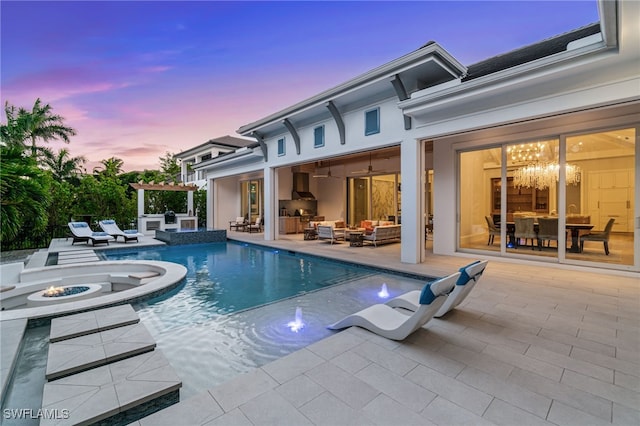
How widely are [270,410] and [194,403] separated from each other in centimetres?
61

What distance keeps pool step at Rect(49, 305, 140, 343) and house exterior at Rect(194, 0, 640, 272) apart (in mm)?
6323

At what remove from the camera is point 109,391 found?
7.96 feet

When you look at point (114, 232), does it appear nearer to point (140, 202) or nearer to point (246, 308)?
point (140, 202)

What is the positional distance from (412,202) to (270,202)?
7.15 m

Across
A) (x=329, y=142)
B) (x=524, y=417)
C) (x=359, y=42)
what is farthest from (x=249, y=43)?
(x=524, y=417)

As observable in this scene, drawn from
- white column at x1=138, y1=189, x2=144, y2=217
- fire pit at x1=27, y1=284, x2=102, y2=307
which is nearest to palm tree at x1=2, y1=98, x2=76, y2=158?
white column at x1=138, y1=189, x2=144, y2=217

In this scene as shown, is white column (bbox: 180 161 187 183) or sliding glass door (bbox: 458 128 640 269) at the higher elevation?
white column (bbox: 180 161 187 183)

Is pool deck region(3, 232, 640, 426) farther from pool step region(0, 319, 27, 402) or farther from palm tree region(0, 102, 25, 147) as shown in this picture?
palm tree region(0, 102, 25, 147)

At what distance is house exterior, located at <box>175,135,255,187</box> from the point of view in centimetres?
2465

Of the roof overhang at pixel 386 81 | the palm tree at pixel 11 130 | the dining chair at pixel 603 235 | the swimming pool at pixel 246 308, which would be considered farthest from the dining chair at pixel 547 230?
the palm tree at pixel 11 130

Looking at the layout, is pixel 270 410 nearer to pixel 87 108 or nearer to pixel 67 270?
pixel 67 270

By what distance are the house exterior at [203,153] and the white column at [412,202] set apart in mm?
18588

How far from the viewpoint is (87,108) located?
44.7 ft

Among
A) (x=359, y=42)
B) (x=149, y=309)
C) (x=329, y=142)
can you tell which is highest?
(x=359, y=42)
